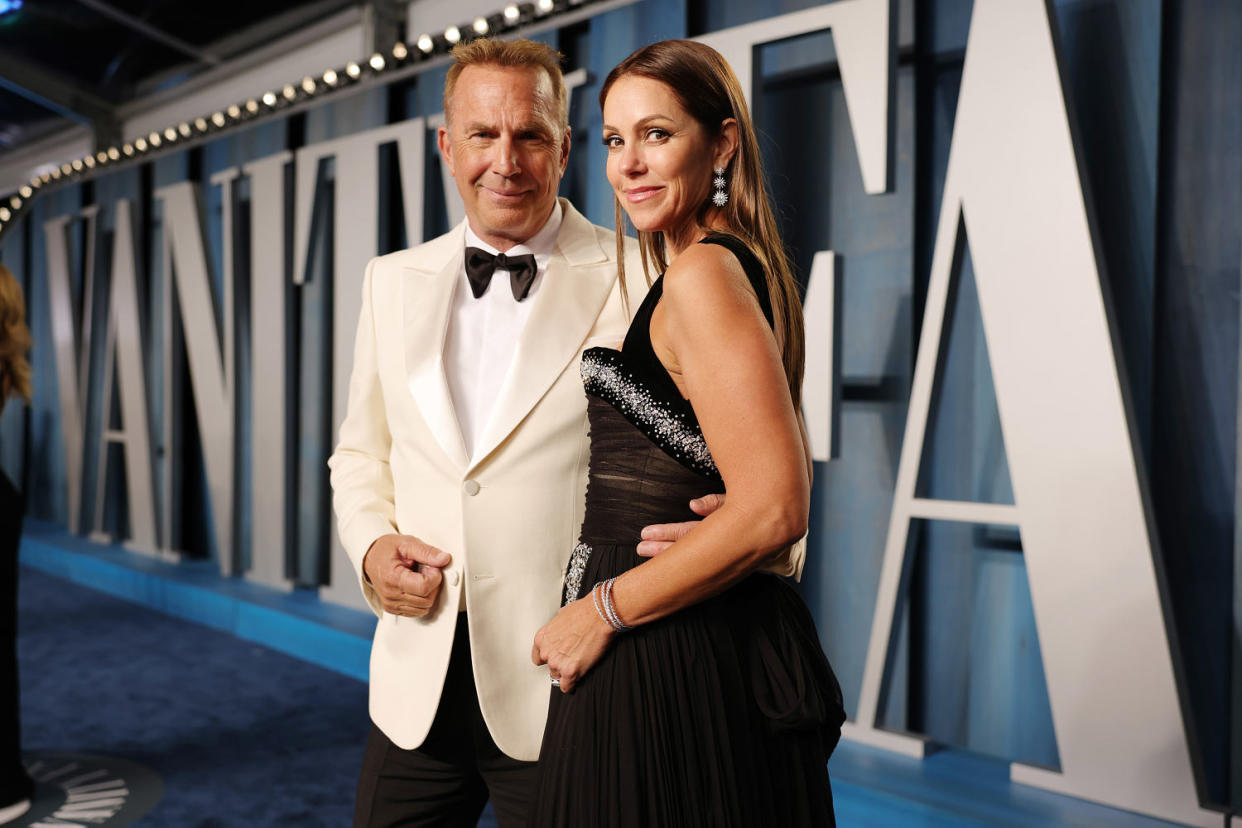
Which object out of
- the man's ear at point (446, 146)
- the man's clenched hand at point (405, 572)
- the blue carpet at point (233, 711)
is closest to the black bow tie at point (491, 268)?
the man's ear at point (446, 146)

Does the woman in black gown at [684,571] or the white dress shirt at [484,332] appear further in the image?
the white dress shirt at [484,332]

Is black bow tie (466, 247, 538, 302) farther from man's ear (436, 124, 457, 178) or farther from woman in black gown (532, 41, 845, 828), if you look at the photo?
woman in black gown (532, 41, 845, 828)

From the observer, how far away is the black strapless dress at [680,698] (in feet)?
3.49

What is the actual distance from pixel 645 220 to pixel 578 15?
294cm

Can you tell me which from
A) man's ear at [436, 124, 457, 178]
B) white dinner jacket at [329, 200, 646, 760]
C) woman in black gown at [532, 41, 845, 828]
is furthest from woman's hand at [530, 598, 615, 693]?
man's ear at [436, 124, 457, 178]

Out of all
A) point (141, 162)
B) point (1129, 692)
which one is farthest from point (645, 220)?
point (141, 162)

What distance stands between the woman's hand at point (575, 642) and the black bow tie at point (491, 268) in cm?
61

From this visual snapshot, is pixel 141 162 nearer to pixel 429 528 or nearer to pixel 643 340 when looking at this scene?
pixel 429 528

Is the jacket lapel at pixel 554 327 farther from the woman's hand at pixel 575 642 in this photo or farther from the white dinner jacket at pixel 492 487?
the woman's hand at pixel 575 642

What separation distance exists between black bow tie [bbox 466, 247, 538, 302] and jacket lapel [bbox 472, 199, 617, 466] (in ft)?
0.12

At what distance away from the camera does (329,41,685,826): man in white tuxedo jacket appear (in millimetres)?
1417

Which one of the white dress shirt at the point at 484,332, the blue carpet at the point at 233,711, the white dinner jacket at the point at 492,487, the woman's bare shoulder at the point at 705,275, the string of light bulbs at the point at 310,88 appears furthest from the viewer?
the string of light bulbs at the point at 310,88

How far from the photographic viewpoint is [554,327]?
57.6 inches

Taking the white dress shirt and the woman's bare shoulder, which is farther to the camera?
the white dress shirt
